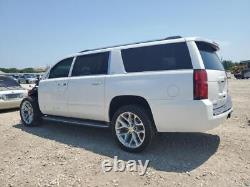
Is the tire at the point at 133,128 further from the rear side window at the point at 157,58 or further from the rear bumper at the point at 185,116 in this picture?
the rear side window at the point at 157,58

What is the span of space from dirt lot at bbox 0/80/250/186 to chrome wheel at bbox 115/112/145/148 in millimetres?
227

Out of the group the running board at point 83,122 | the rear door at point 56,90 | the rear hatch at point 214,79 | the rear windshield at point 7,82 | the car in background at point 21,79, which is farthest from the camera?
the car in background at point 21,79

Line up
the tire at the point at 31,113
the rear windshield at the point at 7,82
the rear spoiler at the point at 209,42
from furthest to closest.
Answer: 1. the rear windshield at the point at 7,82
2. the tire at the point at 31,113
3. the rear spoiler at the point at 209,42

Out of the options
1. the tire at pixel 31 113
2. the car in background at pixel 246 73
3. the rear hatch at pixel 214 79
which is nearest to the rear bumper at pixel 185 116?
the rear hatch at pixel 214 79

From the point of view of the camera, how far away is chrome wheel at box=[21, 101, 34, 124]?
7213 millimetres

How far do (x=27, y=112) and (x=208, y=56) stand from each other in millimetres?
5147

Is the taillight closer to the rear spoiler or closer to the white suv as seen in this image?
the white suv

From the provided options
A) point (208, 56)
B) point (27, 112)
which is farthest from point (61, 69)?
point (208, 56)

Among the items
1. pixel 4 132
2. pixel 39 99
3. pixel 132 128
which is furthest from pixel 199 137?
pixel 4 132

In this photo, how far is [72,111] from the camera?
233 inches

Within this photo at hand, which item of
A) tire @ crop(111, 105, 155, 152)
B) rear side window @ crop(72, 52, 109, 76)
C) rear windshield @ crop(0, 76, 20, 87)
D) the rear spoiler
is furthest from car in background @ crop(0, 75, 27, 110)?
the rear spoiler

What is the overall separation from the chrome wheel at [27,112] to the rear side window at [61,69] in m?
1.15

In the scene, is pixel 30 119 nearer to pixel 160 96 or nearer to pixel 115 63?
pixel 115 63

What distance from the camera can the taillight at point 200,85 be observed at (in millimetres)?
4094
